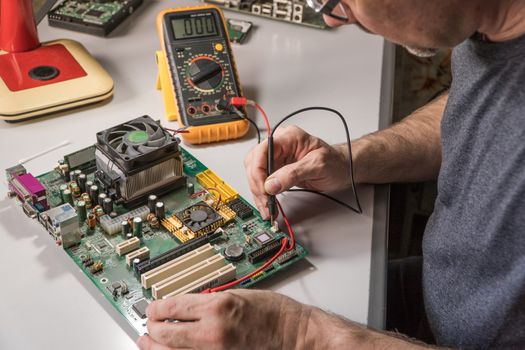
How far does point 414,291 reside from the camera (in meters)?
1.67

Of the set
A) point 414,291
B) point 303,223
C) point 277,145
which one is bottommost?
point 414,291

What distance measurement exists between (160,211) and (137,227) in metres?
0.06

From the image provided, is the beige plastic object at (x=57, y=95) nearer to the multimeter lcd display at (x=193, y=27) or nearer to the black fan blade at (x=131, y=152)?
the multimeter lcd display at (x=193, y=27)

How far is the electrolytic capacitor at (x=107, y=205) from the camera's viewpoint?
136 cm

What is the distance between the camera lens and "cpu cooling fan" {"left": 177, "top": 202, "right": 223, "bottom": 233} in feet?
4.40

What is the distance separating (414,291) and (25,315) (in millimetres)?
917

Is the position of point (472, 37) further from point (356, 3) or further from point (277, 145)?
point (277, 145)

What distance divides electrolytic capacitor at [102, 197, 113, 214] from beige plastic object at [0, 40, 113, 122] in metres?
0.43

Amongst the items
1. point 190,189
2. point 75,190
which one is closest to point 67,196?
point 75,190

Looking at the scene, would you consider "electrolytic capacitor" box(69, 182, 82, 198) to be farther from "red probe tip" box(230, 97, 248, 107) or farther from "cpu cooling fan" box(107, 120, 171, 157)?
"red probe tip" box(230, 97, 248, 107)

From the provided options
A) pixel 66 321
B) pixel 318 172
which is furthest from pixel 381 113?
pixel 66 321

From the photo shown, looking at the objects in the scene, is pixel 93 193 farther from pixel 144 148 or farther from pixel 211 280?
pixel 211 280

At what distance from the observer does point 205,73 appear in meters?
1.70

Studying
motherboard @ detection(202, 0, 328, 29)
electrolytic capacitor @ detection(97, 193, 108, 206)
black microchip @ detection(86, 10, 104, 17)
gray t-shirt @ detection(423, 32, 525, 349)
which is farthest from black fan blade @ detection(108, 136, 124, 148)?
motherboard @ detection(202, 0, 328, 29)
